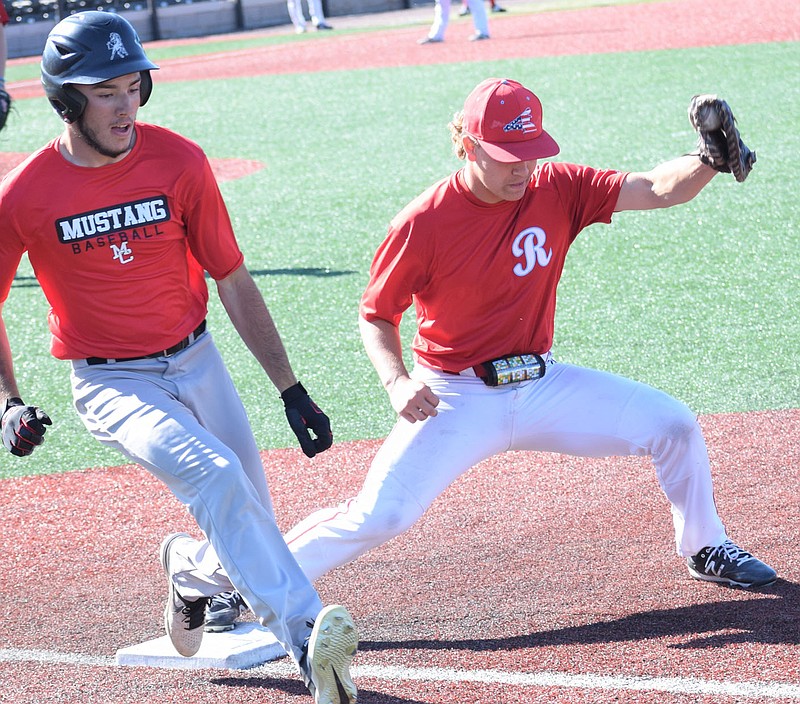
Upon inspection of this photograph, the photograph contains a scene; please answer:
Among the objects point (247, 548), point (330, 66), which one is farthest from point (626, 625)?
point (330, 66)

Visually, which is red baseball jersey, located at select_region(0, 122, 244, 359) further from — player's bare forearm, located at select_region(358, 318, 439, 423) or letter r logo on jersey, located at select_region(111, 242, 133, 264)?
player's bare forearm, located at select_region(358, 318, 439, 423)

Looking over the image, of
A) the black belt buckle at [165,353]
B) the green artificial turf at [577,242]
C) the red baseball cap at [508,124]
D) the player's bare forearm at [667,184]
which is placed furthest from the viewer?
the green artificial turf at [577,242]

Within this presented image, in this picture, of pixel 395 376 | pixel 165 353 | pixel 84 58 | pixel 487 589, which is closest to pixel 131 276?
pixel 165 353

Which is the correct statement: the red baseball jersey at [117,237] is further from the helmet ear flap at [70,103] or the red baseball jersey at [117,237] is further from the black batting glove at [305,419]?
the black batting glove at [305,419]

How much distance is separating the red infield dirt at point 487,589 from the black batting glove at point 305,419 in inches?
27.7

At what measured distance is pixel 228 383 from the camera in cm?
439

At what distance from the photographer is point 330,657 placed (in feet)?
11.4

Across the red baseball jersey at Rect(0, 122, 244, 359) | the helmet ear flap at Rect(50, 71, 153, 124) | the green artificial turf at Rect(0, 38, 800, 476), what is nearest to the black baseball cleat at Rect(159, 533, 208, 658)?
the red baseball jersey at Rect(0, 122, 244, 359)

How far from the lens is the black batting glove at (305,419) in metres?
4.23

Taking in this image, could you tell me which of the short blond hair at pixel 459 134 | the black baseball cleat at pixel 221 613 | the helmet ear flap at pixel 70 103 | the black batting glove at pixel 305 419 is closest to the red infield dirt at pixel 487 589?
the black baseball cleat at pixel 221 613

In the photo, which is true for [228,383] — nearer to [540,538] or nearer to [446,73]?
[540,538]

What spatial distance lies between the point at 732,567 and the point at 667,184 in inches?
55.4

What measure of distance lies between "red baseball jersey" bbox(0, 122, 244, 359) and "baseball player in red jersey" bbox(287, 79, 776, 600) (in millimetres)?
671

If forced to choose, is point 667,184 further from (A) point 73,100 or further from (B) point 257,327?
(A) point 73,100
